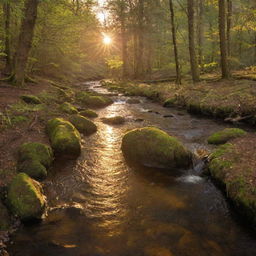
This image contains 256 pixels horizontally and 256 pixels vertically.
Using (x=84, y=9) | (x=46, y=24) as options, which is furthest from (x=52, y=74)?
(x=46, y=24)

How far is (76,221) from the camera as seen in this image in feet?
16.6

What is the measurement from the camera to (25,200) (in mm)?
4965

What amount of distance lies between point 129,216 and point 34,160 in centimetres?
308

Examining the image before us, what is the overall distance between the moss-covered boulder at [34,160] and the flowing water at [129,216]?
339 mm

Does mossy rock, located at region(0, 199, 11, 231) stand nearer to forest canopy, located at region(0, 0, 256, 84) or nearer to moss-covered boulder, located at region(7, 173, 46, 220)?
moss-covered boulder, located at region(7, 173, 46, 220)

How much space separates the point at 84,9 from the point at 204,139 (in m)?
22.9

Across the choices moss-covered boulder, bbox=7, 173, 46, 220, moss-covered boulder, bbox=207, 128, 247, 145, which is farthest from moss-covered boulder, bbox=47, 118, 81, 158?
moss-covered boulder, bbox=207, 128, 247, 145

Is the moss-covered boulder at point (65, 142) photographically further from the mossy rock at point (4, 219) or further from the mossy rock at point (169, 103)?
the mossy rock at point (169, 103)

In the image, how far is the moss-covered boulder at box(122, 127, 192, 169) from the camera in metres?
7.48

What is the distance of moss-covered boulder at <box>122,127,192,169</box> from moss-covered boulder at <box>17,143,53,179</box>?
8.66 feet

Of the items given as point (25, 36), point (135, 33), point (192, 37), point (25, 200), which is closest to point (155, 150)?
point (25, 200)

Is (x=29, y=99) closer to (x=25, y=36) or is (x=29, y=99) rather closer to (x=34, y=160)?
(x=25, y=36)

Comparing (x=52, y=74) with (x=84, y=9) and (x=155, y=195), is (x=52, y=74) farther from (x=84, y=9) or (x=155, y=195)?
(x=155, y=195)

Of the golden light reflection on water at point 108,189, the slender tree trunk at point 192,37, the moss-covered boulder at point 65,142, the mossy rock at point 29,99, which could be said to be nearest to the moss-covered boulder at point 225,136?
the golden light reflection on water at point 108,189
